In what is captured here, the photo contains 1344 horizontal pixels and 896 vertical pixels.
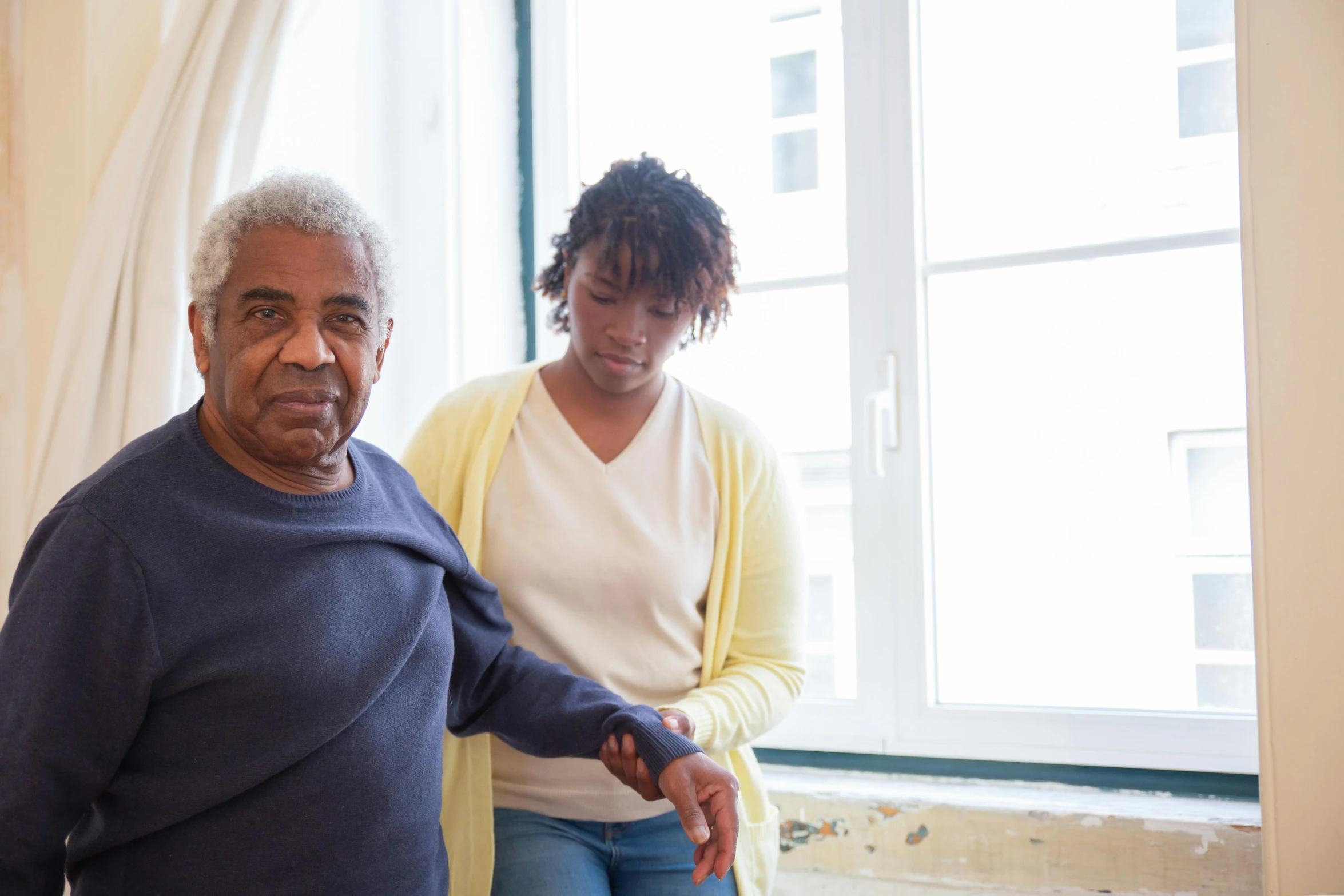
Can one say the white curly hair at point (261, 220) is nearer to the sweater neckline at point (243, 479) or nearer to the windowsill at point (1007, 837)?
the sweater neckline at point (243, 479)

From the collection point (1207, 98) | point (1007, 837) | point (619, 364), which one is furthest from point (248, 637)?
point (1207, 98)

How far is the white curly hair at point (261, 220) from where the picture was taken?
0.96 m

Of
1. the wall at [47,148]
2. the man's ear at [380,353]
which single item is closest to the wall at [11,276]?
the wall at [47,148]

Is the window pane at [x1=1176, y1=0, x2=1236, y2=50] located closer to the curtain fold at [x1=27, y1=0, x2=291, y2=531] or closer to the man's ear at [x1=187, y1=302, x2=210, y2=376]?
the curtain fold at [x1=27, y1=0, x2=291, y2=531]

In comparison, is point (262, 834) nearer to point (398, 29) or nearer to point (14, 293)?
point (14, 293)

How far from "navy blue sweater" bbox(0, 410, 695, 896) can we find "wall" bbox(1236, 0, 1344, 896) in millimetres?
1069

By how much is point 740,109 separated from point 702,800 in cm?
149

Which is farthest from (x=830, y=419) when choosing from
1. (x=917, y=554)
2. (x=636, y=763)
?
(x=636, y=763)

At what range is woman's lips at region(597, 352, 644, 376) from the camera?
58.7 inches

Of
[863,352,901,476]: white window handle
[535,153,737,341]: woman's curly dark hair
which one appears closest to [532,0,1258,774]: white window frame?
[863,352,901,476]: white window handle

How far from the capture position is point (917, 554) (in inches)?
74.2

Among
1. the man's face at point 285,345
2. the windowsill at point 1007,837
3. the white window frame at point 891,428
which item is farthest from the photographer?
the white window frame at point 891,428

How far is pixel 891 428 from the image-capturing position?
1.91m

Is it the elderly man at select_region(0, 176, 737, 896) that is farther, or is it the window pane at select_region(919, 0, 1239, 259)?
the window pane at select_region(919, 0, 1239, 259)
